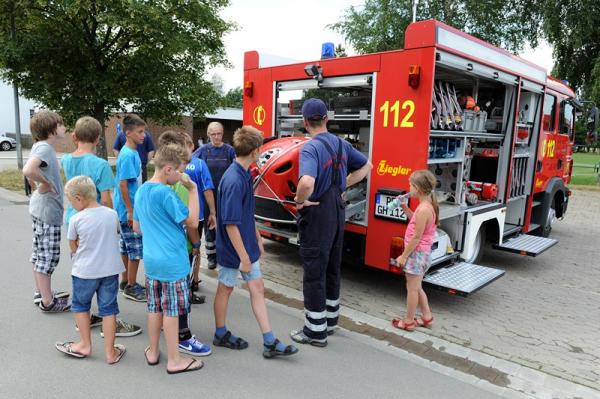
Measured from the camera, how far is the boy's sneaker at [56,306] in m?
3.94

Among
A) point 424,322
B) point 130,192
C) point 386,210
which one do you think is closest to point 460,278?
point 424,322

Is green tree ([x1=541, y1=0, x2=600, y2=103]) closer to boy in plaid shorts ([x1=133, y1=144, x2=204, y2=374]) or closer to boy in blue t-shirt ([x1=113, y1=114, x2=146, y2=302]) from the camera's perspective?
boy in blue t-shirt ([x1=113, y1=114, x2=146, y2=302])

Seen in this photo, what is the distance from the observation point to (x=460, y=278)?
4.62 m

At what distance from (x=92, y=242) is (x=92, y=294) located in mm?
381

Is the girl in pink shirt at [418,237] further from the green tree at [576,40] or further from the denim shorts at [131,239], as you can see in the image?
the green tree at [576,40]

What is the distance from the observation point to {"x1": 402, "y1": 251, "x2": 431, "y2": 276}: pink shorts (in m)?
3.88

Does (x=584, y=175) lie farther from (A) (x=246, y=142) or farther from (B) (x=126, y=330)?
(B) (x=126, y=330)

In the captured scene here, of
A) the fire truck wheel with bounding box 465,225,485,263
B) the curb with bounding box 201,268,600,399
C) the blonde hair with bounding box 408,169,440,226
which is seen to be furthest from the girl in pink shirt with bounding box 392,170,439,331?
the fire truck wheel with bounding box 465,225,485,263

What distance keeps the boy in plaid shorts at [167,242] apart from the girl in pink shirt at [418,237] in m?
1.88

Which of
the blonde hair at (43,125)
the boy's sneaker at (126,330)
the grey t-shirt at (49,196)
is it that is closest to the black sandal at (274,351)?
the boy's sneaker at (126,330)

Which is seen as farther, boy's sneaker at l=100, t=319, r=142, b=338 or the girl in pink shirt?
the girl in pink shirt

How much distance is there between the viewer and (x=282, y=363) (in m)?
3.31

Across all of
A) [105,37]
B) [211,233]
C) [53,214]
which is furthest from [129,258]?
[105,37]

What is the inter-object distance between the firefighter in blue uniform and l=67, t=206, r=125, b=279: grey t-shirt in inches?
55.3
